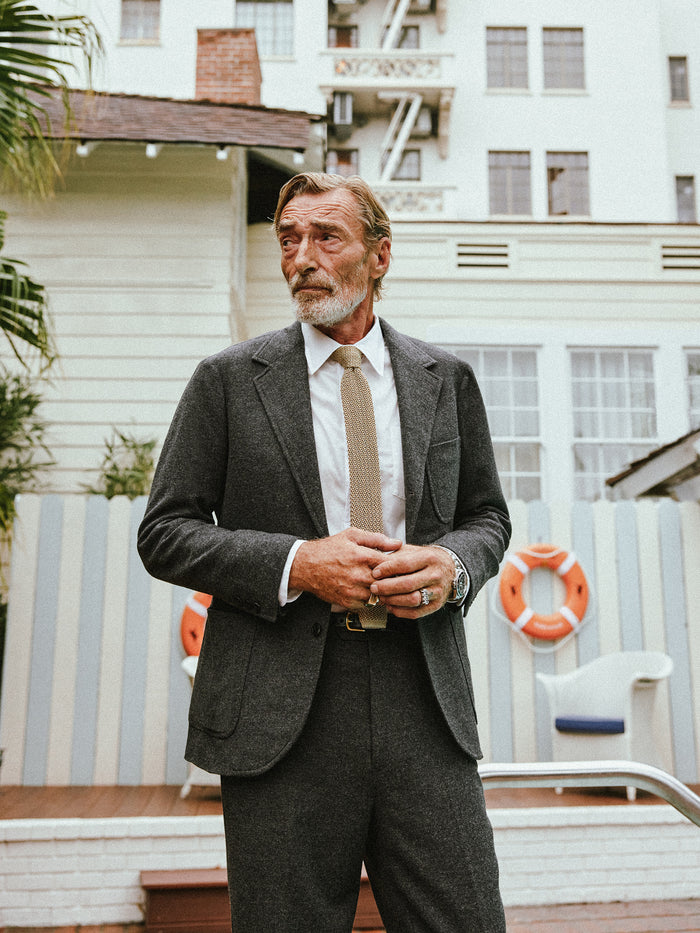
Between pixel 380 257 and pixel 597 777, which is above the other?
pixel 380 257

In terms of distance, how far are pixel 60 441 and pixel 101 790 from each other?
3.83 meters

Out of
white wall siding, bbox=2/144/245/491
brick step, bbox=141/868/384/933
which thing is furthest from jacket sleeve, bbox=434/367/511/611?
white wall siding, bbox=2/144/245/491

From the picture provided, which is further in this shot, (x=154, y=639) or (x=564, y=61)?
(x=564, y=61)

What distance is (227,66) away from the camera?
30.0 ft

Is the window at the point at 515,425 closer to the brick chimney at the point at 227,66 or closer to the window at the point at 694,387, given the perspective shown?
the window at the point at 694,387

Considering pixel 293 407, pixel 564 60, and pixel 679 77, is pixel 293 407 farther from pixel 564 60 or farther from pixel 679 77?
pixel 679 77

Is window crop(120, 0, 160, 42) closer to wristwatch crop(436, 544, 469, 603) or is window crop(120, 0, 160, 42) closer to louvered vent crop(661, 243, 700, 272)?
louvered vent crop(661, 243, 700, 272)

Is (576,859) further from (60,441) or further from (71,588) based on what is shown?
(60,441)

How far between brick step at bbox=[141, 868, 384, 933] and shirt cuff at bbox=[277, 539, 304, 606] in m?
2.66

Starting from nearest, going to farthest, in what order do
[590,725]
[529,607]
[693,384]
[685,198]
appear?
[590,725]
[529,607]
[693,384]
[685,198]

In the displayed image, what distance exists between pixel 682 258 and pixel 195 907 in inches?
335

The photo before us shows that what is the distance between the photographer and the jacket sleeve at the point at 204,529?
138cm

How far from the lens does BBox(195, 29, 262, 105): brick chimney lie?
9109mm

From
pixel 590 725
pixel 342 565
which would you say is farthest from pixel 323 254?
pixel 590 725
